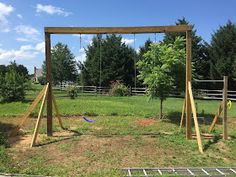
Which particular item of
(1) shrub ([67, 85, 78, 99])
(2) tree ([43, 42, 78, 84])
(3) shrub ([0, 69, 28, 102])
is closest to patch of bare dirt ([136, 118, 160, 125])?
(3) shrub ([0, 69, 28, 102])

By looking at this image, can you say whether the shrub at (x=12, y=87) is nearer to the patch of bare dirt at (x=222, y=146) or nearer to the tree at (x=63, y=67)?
the patch of bare dirt at (x=222, y=146)

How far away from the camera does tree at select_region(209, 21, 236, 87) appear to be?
37.0 meters

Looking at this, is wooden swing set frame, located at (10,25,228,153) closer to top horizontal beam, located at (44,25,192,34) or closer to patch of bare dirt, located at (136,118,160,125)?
top horizontal beam, located at (44,25,192,34)

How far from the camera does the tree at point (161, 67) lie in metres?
16.6

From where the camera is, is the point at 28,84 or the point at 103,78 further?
the point at 103,78

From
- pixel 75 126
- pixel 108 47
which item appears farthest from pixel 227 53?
pixel 75 126

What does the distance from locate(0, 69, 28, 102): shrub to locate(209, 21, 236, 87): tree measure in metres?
20.3

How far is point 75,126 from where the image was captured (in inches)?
582

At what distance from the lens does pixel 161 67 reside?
16719 mm

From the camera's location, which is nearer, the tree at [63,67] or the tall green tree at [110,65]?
the tall green tree at [110,65]

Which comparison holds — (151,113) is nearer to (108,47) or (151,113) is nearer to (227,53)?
(108,47)

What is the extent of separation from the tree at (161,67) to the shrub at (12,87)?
11441 millimetres

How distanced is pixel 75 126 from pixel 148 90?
14.0ft

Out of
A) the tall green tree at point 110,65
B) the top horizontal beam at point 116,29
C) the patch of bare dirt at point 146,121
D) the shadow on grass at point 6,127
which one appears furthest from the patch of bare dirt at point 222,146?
the tall green tree at point 110,65
